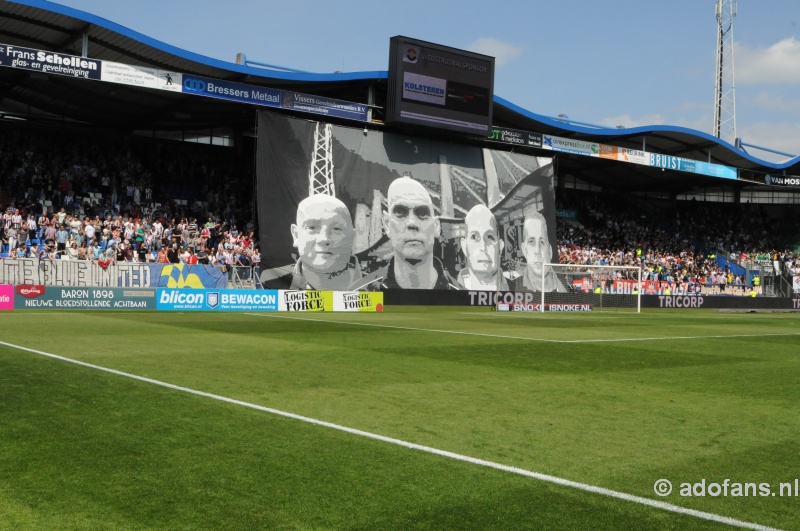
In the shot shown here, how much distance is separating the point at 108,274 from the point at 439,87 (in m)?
21.1

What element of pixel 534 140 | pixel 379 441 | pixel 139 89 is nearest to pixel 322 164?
pixel 139 89

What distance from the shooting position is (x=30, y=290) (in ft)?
96.4

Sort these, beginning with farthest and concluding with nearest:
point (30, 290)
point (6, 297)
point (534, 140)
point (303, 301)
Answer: point (534, 140) → point (303, 301) → point (30, 290) → point (6, 297)

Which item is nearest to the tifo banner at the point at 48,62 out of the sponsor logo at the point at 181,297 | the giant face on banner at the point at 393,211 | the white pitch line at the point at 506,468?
the giant face on banner at the point at 393,211

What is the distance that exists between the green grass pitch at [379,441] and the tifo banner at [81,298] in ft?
50.1

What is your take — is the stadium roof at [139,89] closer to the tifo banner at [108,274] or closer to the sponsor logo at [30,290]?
the tifo banner at [108,274]

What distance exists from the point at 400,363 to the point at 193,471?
792cm

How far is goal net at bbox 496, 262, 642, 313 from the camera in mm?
43812

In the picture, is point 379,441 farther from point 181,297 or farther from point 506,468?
point 181,297

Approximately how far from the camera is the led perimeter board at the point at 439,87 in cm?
4269

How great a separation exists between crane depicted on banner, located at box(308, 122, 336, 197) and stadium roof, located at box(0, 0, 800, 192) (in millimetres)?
2712

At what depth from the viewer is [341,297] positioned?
35594mm

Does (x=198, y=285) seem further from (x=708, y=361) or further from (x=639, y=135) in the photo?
(x=639, y=135)

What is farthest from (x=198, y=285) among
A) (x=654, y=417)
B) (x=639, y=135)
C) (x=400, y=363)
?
(x=639, y=135)
